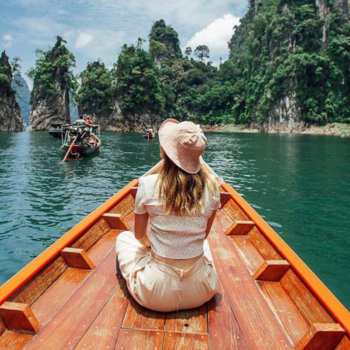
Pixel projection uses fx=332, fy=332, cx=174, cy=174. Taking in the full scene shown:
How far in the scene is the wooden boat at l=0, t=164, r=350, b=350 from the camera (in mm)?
1921

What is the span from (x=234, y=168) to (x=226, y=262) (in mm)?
12845

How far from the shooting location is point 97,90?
6003cm

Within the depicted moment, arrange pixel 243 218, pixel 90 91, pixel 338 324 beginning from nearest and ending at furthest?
pixel 338 324, pixel 243 218, pixel 90 91

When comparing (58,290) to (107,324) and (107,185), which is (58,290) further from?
(107,185)

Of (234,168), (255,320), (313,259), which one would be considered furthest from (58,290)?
(234,168)

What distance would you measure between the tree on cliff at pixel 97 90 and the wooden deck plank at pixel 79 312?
2329 inches

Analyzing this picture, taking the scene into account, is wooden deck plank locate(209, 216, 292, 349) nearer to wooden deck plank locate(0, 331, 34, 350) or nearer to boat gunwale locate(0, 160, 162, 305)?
boat gunwale locate(0, 160, 162, 305)

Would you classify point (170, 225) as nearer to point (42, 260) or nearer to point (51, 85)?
point (42, 260)

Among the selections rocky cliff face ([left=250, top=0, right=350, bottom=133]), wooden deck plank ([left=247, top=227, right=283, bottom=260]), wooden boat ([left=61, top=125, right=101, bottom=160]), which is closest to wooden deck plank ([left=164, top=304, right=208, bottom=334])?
wooden deck plank ([left=247, top=227, right=283, bottom=260])

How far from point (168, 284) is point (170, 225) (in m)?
0.36

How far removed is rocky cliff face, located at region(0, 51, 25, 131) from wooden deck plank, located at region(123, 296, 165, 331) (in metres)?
54.2

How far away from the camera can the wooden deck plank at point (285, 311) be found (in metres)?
2.09

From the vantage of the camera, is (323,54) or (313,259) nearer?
(313,259)

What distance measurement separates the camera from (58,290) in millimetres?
2514
